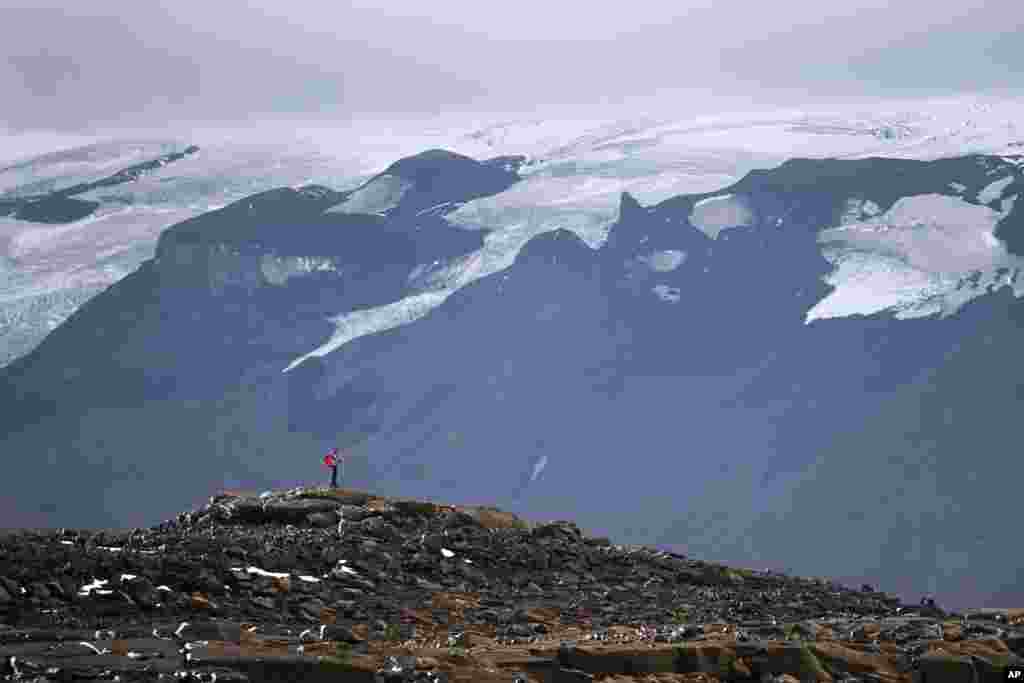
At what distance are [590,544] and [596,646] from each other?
23.9 m

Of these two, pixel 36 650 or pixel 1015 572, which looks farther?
pixel 1015 572

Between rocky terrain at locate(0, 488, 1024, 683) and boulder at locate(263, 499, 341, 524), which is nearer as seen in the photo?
rocky terrain at locate(0, 488, 1024, 683)

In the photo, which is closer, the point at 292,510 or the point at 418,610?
the point at 418,610

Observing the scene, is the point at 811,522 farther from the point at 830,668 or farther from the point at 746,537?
the point at 830,668

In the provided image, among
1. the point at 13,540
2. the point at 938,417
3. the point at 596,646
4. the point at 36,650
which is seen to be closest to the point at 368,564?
the point at 13,540

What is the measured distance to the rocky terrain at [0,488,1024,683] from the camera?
117 ft

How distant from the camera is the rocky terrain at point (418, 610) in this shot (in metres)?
Result: 35.7

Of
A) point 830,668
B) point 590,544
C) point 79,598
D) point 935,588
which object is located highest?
point 79,598

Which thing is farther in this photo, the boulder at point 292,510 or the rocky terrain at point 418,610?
the boulder at point 292,510

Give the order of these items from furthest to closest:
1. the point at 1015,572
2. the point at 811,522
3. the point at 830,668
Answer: the point at 811,522 < the point at 1015,572 < the point at 830,668

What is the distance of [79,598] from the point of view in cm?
4047

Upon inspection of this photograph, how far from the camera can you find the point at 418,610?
153ft

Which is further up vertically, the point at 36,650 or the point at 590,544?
the point at 36,650

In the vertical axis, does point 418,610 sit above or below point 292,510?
above
